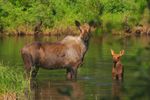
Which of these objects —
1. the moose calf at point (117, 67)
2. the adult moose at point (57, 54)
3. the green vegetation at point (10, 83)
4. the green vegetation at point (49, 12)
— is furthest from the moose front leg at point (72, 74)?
the green vegetation at point (49, 12)

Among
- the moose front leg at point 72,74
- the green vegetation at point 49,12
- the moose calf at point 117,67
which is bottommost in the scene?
the green vegetation at point 49,12

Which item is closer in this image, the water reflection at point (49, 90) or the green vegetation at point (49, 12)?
the water reflection at point (49, 90)

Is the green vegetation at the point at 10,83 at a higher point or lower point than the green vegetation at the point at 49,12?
higher

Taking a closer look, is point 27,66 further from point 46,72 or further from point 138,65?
point 138,65

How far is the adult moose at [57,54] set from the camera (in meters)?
15.6

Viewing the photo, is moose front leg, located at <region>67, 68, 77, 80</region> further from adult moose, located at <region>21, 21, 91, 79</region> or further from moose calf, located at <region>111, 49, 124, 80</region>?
moose calf, located at <region>111, 49, 124, 80</region>

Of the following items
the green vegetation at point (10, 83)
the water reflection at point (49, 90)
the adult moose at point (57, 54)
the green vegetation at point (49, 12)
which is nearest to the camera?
the green vegetation at point (10, 83)

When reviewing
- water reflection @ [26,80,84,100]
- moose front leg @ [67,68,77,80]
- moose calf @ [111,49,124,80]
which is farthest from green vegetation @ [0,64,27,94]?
moose calf @ [111,49,124,80]

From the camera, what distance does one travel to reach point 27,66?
15.6 m

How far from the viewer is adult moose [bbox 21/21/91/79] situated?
1558 centimetres

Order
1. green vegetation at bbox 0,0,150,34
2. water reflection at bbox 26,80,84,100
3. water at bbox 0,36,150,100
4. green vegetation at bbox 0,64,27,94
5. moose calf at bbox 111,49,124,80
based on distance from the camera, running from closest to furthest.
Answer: water at bbox 0,36,150,100 < green vegetation at bbox 0,64,27,94 < water reflection at bbox 26,80,84,100 < moose calf at bbox 111,49,124,80 < green vegetation at bbox 0,0,150,34

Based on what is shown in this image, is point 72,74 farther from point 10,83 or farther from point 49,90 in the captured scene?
point 10,83

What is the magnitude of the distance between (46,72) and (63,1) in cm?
3676

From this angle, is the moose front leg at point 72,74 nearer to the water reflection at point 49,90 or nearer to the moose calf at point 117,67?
the water reflection at point 49,90
